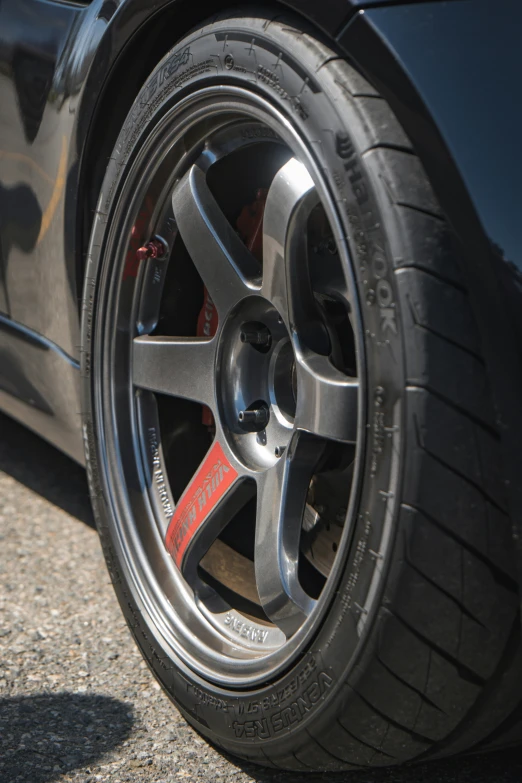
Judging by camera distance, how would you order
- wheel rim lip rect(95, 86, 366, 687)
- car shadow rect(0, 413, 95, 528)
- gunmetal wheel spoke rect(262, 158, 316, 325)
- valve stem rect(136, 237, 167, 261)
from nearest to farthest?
wheel rim lip rect(95, 86, 366, 687), gunmetal wheel spoke rect(262, 158, 316, 325), valve stem rect(136, 237, 167, 261), car shadow rect(0, 413, 95, 528)

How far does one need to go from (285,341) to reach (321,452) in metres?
0.24

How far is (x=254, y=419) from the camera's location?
1.60m

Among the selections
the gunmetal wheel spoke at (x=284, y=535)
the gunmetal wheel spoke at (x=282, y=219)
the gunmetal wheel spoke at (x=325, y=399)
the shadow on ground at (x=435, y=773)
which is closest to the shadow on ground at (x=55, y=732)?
the shadow on ground at (x=435, y=773)

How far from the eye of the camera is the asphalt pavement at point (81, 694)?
1439 millimetres

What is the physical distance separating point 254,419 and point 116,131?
0.62 metres

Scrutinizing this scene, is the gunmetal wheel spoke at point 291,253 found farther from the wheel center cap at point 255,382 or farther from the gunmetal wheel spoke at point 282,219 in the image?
the wheel center cap at point 255,382

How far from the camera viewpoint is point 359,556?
116 centimetres

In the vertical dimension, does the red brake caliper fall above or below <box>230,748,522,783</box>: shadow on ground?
above

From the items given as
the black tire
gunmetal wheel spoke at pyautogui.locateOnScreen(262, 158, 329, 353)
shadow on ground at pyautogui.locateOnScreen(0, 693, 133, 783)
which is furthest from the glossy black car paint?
shadow on ground at pyautogui.locateOnScreen(0, 693, 133, 783)

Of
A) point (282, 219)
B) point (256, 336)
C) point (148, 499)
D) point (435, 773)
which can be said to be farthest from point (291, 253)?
point (435, 773)

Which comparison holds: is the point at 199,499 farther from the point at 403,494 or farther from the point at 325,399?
the point at 403,494

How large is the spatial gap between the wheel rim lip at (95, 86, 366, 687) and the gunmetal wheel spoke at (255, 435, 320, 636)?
0.27 ft

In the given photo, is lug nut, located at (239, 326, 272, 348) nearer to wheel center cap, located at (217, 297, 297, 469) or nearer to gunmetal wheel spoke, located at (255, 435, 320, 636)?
wheel center cap, located at (217, 297, 297, 469)

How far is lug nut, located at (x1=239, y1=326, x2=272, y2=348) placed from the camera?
5.18ft
